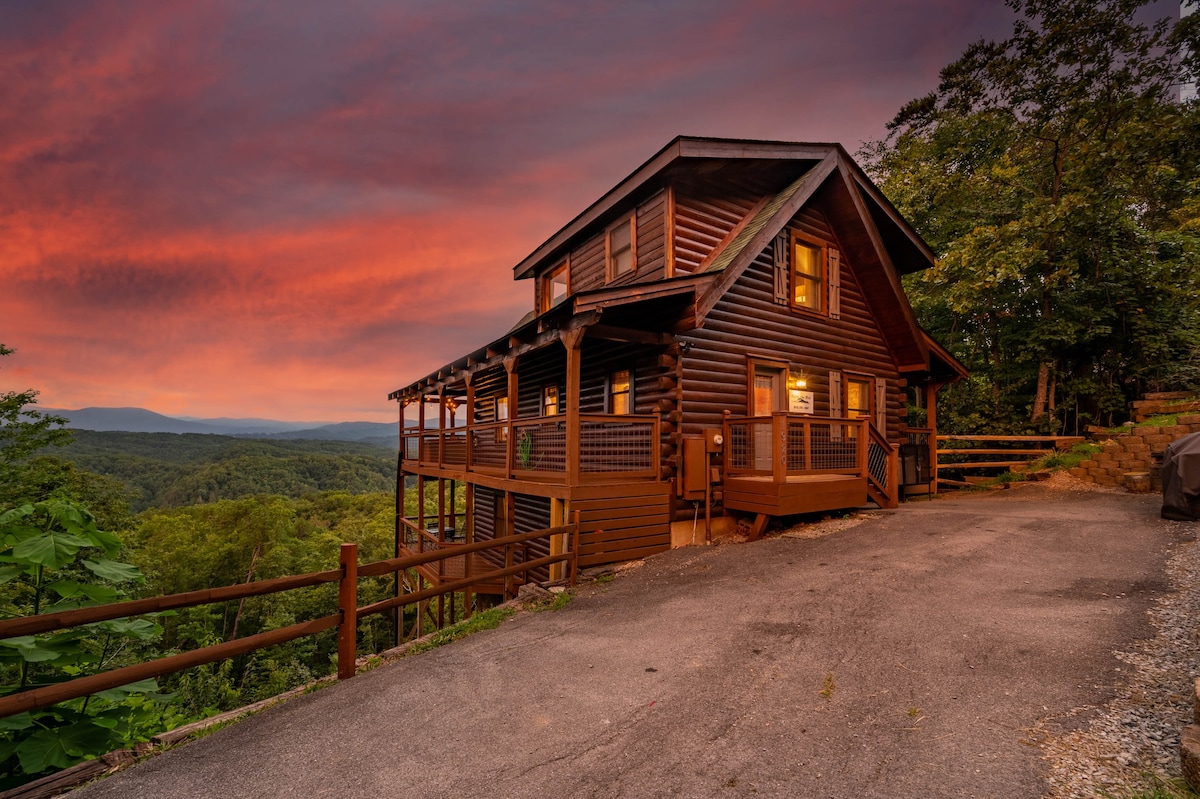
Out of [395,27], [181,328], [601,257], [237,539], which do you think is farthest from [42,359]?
[601,257]

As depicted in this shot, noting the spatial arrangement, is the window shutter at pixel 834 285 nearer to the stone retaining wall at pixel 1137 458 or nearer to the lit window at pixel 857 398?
the lit window at pixel 857 398

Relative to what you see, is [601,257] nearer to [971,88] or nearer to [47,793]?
[47,793]

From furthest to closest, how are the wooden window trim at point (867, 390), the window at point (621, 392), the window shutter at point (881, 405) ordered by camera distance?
1. the window shutter at point (881, 405)
2. the wooden window trim at point (867, 390)
3. the window at point (621, 392)

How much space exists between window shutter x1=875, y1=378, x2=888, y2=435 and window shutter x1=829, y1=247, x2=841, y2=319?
2.91 metres

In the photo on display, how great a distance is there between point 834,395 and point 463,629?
11.5 meters

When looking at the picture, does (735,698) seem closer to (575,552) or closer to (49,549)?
(575,552)

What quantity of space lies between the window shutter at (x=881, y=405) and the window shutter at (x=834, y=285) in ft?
9.54

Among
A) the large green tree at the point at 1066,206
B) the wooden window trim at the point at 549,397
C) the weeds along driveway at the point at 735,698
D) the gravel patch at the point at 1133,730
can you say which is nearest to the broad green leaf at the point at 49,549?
the weeds along driveway at the point at 735,698

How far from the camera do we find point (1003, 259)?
16.8 m

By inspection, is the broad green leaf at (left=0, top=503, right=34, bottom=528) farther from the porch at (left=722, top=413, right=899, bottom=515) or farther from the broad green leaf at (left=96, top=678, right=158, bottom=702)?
the porch at (left=722, top=413, right=899, bottom=515)

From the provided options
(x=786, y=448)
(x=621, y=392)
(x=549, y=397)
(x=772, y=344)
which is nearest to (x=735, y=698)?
(x=786, y=448)

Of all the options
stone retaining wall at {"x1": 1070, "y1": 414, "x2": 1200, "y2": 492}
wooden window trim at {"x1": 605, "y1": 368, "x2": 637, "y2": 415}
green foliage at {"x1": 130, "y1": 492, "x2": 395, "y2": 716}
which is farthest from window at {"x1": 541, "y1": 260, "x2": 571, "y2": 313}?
green foliage at {"x1": 130, "y1": 492, "x2": 395, "y2": 716}

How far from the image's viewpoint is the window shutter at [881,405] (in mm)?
14898

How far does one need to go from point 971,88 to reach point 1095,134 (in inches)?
170
